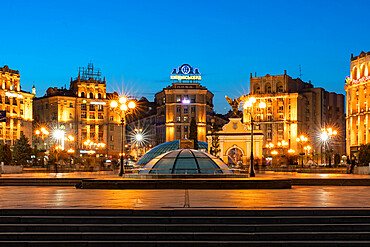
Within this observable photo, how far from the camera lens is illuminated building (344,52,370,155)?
9281 centimetres

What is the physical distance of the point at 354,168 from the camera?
148ft

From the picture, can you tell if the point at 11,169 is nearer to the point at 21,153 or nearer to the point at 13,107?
the point at 21,153

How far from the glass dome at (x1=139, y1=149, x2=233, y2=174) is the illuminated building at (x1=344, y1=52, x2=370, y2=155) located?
68.7m

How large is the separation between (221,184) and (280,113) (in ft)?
329

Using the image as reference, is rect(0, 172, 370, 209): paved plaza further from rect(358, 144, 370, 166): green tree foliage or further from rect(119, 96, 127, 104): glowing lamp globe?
rect(358, 144, 370, 166): green tree foliage

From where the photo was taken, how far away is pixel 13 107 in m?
108
